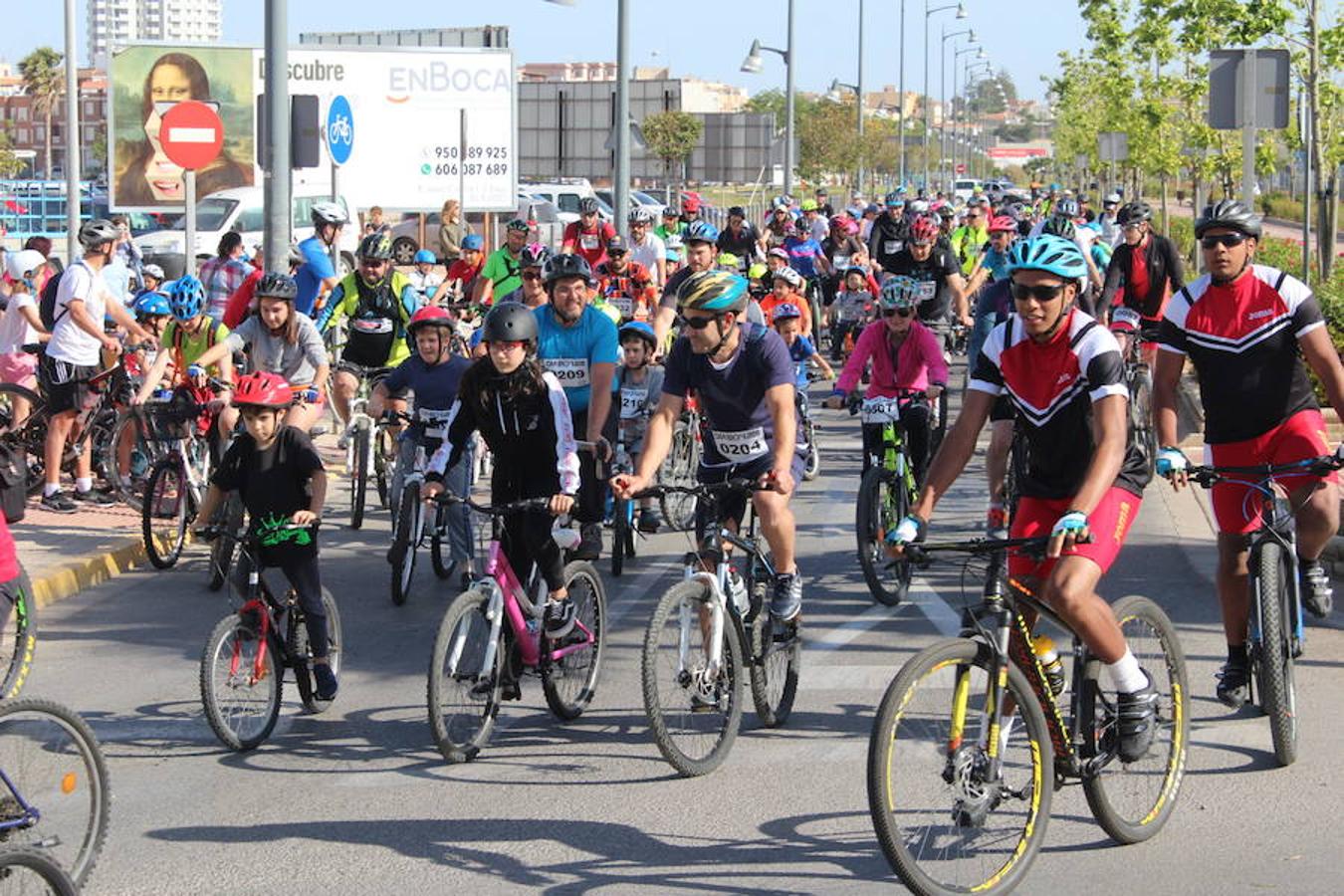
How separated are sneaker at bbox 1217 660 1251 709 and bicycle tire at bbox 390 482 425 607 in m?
4.44

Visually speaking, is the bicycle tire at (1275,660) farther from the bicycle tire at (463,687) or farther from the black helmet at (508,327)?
the black helmet at (508,327)

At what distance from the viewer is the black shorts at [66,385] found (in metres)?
13.4

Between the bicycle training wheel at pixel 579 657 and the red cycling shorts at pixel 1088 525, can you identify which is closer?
the red cycling shorts at pixel 1088 525

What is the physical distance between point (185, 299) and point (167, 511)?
49.3 inches

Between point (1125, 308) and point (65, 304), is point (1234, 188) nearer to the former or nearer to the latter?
point (1125, 308)

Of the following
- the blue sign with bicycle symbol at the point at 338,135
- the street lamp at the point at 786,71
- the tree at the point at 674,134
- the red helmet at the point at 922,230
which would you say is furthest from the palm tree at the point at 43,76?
the red helmet at the point at 922,230

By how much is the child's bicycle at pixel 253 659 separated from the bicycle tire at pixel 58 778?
1.90 metres

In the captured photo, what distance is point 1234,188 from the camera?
146 feet

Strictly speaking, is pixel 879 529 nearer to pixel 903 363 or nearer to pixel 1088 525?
pixel 903 363

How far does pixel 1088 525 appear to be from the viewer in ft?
20.3

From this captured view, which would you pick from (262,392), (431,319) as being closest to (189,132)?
(431,319)

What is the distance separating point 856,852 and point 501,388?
8.68ft

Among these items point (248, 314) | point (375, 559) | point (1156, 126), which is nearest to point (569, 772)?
point (375, 559)

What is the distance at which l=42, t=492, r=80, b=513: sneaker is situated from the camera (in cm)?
1340
